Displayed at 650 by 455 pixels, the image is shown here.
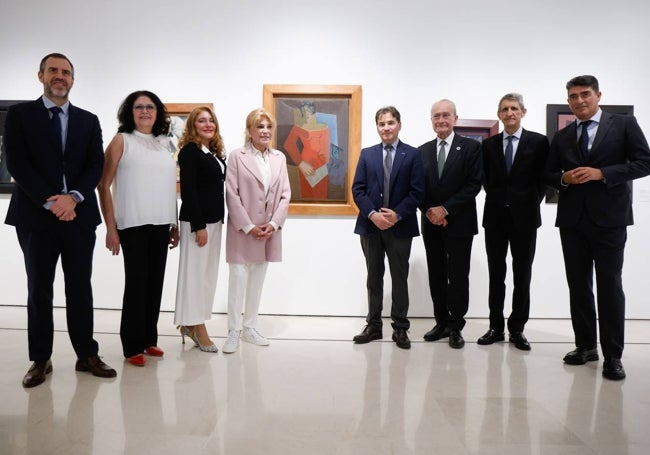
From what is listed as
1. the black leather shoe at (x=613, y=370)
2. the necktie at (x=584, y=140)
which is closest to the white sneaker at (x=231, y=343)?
the black leather shoe at (x=613, y=370)

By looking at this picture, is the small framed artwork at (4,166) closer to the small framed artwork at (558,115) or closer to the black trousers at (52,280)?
the black trousers at (52,280)

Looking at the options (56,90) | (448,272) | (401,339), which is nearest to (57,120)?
(56,90)

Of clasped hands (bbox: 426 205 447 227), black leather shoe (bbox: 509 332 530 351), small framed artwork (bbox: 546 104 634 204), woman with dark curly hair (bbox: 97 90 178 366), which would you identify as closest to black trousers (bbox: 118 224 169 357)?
woman with dark curly hair (bbox: 97 90 178 366)

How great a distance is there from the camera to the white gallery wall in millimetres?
4461

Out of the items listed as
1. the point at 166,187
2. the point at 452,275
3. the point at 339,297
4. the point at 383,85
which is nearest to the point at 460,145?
the point at 452,275

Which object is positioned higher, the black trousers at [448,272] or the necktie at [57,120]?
the necktie at [57,120]

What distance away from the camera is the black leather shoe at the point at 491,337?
358 centimetres

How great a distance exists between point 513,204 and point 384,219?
0.97m

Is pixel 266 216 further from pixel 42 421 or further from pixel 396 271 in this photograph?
pixel 42 421

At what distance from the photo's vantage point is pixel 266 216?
3.45 metres

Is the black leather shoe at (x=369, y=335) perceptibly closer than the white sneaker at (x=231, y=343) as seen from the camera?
No

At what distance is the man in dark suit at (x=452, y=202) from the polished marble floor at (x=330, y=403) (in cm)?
45

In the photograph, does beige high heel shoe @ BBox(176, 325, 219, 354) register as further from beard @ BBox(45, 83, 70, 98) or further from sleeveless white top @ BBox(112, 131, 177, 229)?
beard @ BBox(45, 83, 70, 98)

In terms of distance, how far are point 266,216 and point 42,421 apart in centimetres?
187
